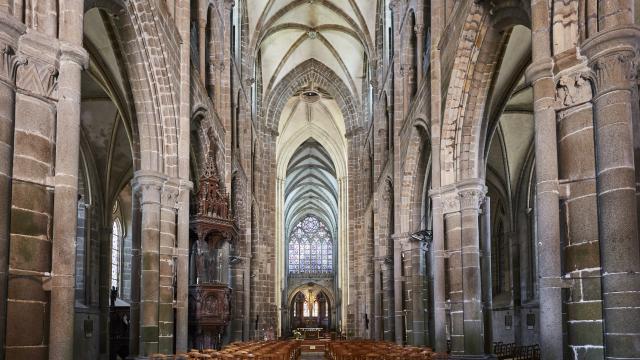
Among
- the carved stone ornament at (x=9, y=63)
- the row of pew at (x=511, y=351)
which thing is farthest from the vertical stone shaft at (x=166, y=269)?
the row of pew at (x=511, y=351)

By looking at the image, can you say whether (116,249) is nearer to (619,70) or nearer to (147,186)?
(147,186)

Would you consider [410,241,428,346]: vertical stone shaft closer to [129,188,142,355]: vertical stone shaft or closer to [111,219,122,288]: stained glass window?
[129,188,142,355]: vertical stone shaft

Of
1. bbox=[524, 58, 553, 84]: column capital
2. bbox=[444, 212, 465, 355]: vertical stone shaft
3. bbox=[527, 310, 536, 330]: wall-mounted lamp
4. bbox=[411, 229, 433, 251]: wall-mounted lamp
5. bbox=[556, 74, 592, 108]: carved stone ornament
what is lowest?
bbox=[527, 310, 536, 330]: wall-mounted lamp

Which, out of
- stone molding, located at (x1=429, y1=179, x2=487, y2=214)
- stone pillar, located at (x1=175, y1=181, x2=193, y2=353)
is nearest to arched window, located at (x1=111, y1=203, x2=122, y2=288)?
stone pillar, located at (x1=175, y1=181, x2=193, y2=353)

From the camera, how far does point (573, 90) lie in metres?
9.40

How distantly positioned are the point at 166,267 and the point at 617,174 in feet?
33.7

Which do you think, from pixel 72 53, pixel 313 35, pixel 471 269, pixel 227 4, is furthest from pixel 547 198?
pixel 313 35

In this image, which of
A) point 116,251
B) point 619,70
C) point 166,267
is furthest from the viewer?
point 116,251

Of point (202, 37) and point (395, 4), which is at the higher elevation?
point (395, 4)

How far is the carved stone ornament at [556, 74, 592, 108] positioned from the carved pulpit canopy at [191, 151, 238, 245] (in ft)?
37.8

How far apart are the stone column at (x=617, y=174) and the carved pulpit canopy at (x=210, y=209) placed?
1213 cm

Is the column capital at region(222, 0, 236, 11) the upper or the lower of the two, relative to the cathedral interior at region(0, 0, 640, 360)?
upper

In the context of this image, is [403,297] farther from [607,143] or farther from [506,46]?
[607,143]

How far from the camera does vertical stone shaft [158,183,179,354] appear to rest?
1559 centimetres
